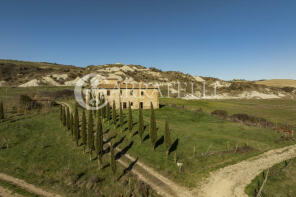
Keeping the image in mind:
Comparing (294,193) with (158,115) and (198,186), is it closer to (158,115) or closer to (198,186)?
(198,186)

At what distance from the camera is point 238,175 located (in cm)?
2222

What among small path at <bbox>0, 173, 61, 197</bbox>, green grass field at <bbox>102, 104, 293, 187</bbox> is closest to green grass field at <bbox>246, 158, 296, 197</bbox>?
green grass field at <bbox>102, 104, 293, 187</bbox>

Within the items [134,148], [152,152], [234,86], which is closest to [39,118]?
[134,148]

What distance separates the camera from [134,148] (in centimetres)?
3116

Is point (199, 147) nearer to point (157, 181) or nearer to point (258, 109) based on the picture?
point (157, 181)

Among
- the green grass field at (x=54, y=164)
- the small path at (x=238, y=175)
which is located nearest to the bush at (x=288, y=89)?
the small path at (x=238, y=175)

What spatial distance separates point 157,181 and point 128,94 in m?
40.4

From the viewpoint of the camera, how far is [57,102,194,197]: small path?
760 inches

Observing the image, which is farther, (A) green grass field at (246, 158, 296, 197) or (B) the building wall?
(B) the building wall

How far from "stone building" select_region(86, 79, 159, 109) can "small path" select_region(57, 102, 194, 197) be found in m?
33.2

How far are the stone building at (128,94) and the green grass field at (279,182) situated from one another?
39.6 metres

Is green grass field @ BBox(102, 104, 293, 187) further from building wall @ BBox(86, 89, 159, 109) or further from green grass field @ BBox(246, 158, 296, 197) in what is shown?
building wall @ BBox(86, 89, 159, 109)

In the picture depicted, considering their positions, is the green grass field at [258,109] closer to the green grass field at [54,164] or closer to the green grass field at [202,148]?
the green grass field at [202,148]

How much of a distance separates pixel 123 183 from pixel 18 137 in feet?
93.2
